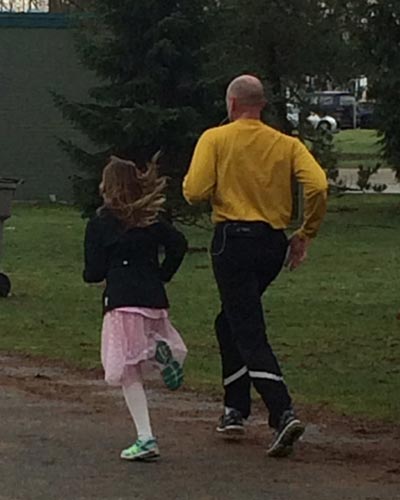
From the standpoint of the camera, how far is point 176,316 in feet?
47.5

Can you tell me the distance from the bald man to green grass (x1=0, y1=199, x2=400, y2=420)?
5.51 feet

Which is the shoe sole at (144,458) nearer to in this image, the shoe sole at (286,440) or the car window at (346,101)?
the shoe sole at (286,440)

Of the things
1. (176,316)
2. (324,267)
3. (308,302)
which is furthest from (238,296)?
(324,267)

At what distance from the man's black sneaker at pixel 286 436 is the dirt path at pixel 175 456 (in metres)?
0.07

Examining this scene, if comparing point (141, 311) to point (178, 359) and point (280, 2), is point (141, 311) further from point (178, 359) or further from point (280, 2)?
point (280, 2)

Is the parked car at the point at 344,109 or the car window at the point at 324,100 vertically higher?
the car window at the point at 324,100

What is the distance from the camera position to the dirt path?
7.19 m

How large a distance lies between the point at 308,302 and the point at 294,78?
42.3ft

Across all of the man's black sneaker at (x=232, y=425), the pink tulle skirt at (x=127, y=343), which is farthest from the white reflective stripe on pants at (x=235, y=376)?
the pink tulle skirt at (x=127, y=343)

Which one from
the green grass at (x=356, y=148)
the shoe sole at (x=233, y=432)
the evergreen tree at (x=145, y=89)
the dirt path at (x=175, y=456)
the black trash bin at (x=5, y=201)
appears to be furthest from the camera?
the green grass at (x=356, y=148)

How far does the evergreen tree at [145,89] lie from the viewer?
21047mm

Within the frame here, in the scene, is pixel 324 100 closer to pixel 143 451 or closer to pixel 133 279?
pixel 133 279

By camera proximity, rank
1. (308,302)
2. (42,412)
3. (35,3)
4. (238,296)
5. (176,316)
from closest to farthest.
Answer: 1. (238,296)
2. (42,412)
3. (176,316)
4. (308,302)
5. (35,3)

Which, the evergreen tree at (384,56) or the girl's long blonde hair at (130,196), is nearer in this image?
the girl's long blonde hair at (130,196)
